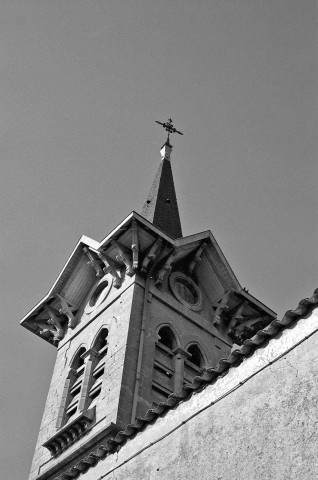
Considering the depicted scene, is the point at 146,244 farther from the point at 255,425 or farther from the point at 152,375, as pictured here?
the point at 255,425

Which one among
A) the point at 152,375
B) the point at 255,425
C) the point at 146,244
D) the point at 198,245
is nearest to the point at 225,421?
the point at 255,425

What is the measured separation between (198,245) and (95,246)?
3.17m

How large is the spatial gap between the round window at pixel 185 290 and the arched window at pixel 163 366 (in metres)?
1.49

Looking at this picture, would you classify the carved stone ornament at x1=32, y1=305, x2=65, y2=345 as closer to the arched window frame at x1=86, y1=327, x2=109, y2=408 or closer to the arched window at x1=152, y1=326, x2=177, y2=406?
the arched window frame at x1=86, y1=327, x2=109, y2=408

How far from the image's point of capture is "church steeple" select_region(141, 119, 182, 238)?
25.6 metres

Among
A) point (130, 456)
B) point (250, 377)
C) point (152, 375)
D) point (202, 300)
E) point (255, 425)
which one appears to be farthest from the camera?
point (202, 300)

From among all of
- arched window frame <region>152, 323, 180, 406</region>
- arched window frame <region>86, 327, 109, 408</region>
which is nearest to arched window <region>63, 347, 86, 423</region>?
arched window frame <region>86, 327, 109, 408</region>

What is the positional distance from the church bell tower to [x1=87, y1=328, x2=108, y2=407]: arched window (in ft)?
0.10

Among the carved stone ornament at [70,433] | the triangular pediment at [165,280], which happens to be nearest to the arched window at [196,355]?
the triangular pediment at [165,280]

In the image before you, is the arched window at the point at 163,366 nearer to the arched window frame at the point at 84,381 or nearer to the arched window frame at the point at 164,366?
the arched window frame at the point at 164,366

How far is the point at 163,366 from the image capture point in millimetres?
19219

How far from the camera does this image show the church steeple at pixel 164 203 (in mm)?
25625

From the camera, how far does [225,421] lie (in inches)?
360

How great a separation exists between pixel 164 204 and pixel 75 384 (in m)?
8.87
